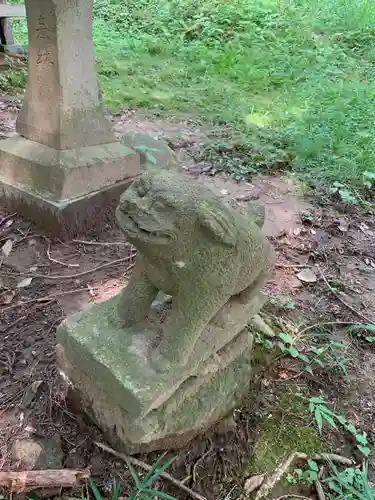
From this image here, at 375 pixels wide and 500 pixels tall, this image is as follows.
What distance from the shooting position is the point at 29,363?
6.97 ft

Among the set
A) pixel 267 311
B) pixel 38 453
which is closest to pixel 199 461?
pixel 38 453

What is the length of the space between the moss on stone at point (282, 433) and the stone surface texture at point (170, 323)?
0.20 meters

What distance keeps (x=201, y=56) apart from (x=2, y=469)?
25.9 ft

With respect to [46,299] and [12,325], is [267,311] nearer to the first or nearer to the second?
[46,299]

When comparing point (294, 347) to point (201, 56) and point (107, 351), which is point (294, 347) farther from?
point (201, 56)

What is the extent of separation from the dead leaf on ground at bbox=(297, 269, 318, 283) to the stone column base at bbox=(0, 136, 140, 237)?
1.33 m

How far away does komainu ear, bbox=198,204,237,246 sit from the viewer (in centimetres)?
139

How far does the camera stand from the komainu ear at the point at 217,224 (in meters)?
1.39

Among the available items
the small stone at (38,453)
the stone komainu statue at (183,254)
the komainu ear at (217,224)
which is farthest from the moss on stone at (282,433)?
the komainu ear at (217,224)

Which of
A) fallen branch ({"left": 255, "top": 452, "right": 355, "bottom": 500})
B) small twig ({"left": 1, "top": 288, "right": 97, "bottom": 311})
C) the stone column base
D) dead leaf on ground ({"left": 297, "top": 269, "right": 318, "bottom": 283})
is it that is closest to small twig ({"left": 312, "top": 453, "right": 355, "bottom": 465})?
fallen branch ({"left": 255, "top": 452, "right": 355, "bottom": 500})

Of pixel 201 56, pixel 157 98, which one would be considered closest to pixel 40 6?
pixel 157 98

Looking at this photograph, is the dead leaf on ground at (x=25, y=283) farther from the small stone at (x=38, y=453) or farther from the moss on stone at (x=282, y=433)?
the moss on stone at (x=282, y=433)

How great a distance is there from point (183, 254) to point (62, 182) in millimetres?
1825

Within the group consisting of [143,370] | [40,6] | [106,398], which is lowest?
[106,398]
